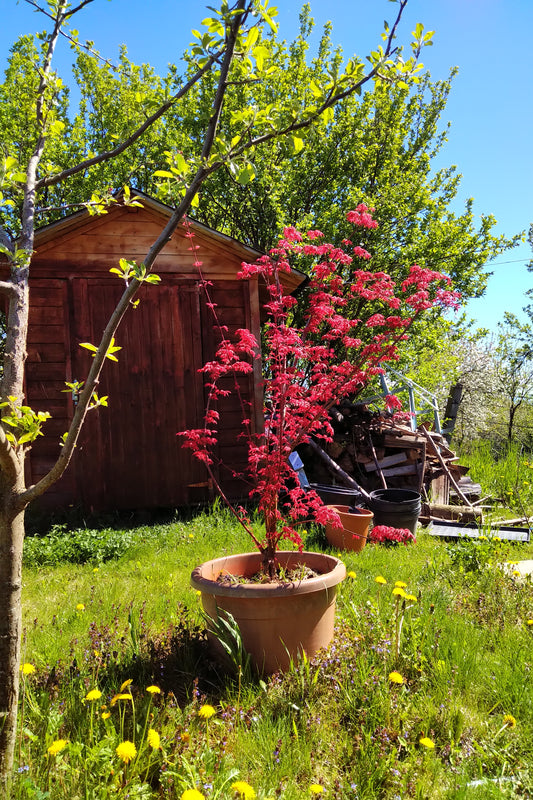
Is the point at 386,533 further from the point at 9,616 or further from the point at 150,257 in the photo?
the point at 150,257

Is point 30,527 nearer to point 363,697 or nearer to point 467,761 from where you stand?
point 363,697

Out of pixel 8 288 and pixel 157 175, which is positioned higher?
pixel 157 175

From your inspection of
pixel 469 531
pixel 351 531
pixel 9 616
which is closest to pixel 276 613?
pixel 9 616

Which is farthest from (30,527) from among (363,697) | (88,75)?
(88,75)

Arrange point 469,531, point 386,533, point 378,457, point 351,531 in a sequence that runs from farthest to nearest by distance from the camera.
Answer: point 378,457 < point 469,531 < point 351,531 < point 386,533

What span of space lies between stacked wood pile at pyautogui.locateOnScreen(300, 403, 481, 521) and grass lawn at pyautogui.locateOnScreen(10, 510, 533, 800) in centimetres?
318

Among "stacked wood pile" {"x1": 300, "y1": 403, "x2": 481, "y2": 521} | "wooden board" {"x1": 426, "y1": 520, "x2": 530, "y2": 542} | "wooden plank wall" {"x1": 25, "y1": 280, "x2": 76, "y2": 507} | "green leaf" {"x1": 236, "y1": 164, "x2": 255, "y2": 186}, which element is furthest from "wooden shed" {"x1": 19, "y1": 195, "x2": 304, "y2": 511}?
"green leaf" {"x1": 236, "y1": 164, "x2": 255, "y2": 186}

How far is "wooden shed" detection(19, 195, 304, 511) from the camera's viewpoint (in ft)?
20.5

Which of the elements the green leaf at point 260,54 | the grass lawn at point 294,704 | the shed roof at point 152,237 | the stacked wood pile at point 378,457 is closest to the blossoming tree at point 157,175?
the green leaf at point 260,54

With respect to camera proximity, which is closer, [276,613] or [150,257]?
[150,257]

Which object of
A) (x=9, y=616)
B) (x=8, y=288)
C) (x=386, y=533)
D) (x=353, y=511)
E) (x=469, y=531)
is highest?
(x=8, y=288)

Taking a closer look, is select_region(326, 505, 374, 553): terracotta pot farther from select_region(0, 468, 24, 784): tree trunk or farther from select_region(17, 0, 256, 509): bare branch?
select_region(17, 0, 256, 509): bare branch

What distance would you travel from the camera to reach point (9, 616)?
1.76 metres

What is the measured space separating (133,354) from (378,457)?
3.46 m
